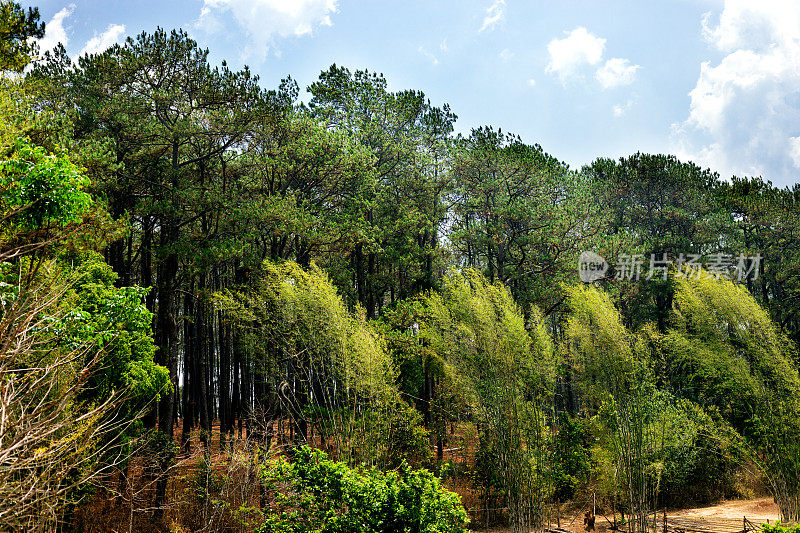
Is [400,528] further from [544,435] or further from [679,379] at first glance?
[679,379]

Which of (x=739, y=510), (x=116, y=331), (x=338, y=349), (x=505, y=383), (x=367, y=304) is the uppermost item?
(x=367, y=304)

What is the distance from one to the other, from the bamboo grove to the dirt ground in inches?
26.2

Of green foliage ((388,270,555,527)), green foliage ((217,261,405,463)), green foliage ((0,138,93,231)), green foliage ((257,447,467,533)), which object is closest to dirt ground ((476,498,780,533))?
green foliage ((388,270,555,527))

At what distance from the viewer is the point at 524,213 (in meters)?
16.5

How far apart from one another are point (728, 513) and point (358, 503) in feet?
44.7

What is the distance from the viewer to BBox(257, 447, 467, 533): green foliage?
557cm

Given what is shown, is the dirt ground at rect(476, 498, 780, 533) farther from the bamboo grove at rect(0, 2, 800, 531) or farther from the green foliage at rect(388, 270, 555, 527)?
the green foliage at rect(388, 270, 555, 527)

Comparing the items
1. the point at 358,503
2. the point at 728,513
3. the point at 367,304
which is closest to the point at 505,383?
the point at 358,503

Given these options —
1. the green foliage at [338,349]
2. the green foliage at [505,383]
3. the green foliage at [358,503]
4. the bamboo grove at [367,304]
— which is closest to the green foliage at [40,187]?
the bamboo grove at [367,304]

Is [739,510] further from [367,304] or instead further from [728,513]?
[367,304]

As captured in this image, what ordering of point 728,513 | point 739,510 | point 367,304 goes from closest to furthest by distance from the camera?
point 728,513 < point 739,510 < point 367,304

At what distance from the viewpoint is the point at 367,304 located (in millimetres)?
18172

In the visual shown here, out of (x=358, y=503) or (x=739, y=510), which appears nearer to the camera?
(x=358, y=503)

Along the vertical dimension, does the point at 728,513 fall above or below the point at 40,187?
below
